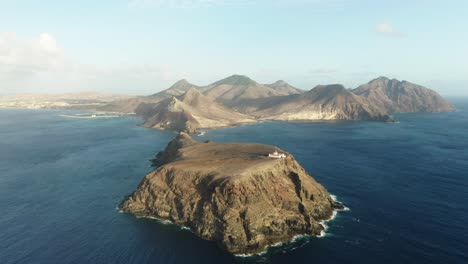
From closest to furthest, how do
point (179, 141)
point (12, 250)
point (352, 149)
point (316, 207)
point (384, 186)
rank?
point (12, 250) → point (316, 207) → point (384, 186) → point (179, 141) → point (352, 149)

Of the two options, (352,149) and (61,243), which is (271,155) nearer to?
(61,243)

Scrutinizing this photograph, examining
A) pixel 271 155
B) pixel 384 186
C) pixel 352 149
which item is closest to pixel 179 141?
pixel 271 155

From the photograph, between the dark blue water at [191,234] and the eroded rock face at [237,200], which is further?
the eroded rock face at [237,200]

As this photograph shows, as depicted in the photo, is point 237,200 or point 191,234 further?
point 237,200

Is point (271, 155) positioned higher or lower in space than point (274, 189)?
higher

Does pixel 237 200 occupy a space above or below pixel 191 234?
above

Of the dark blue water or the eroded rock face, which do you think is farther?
the eroded rock face

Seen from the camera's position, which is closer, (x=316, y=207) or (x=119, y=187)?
(x=316, y=207)

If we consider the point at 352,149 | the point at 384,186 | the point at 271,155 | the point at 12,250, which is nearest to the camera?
the point at 12,250
